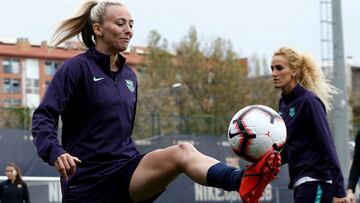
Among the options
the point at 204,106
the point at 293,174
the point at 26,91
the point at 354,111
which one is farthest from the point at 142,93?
the point at 26,91

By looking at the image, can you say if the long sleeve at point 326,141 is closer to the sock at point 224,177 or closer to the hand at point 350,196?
the hand at point 350,196

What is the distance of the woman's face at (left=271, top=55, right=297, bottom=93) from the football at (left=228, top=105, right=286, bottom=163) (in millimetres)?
2471

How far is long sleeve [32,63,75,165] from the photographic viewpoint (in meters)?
5.68

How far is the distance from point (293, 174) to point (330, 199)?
0.39 metres

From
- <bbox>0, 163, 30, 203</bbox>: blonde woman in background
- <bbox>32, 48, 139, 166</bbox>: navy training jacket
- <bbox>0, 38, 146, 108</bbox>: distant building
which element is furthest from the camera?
<bbox>0, 38, 146, 108</bbox>: distant building

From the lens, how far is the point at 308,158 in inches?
308

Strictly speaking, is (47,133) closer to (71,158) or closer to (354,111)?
(71,158)

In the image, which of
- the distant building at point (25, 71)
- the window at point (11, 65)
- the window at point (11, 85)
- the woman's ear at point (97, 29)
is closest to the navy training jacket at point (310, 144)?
the woman's ear at point (97, 29)

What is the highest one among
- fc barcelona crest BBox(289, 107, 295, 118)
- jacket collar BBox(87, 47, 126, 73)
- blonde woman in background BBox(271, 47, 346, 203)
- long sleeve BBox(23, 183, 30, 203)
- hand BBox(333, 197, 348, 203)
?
jacket collar BBox(87, 47, 126, 73)

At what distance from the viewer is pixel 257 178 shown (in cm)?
506

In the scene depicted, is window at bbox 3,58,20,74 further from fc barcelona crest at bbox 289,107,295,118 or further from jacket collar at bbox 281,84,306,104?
fc barcelona crest at bbox 289,107,295,118

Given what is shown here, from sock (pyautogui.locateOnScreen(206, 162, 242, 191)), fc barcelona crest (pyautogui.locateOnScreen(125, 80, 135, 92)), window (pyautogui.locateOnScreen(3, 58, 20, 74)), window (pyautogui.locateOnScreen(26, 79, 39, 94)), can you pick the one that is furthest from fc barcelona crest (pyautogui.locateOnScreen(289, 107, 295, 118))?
window (pyautogui.locateOnScreen(26, 79, 39, 94))

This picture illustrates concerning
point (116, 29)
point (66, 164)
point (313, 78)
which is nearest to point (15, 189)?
point (313, 78)

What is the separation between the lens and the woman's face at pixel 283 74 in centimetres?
816
